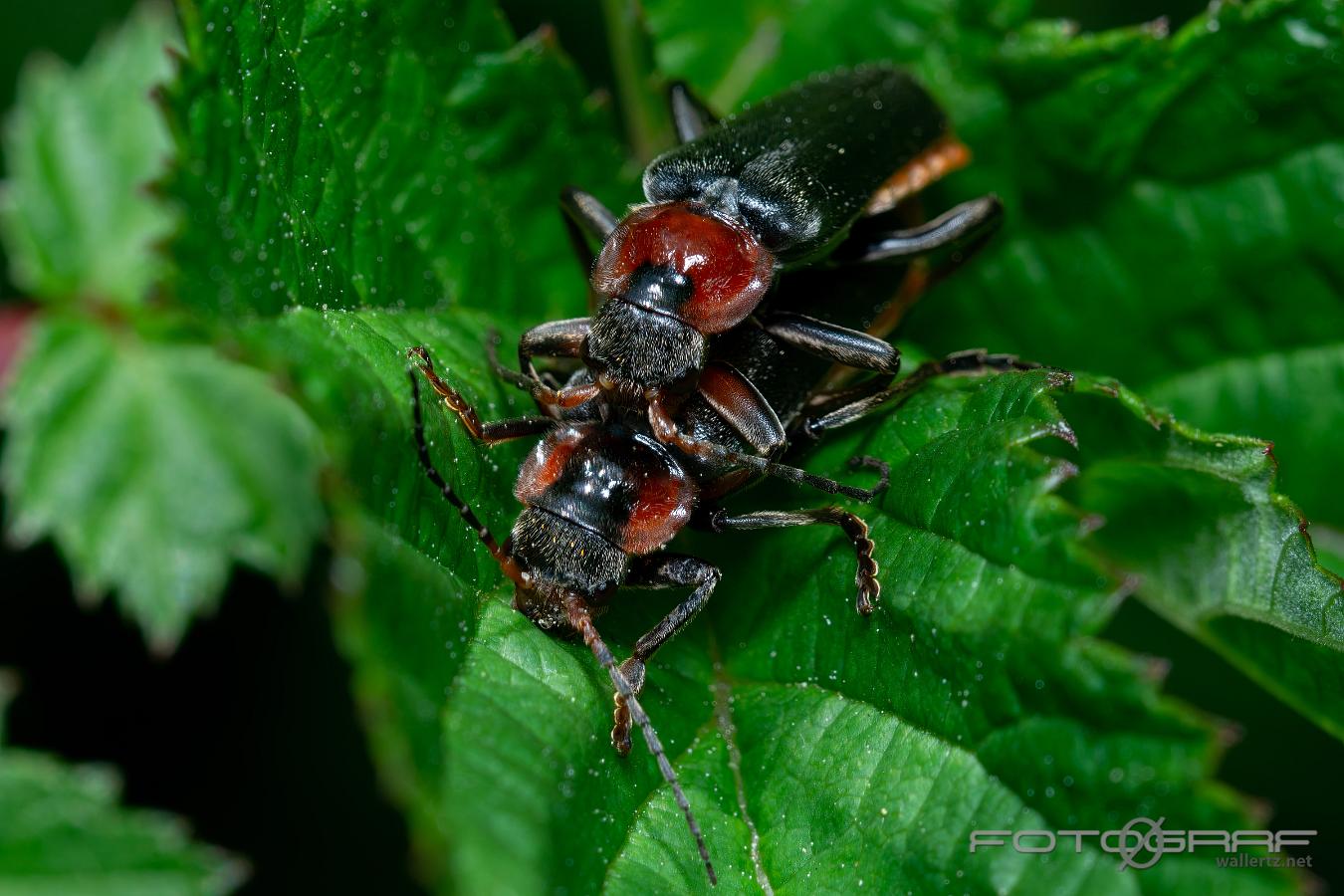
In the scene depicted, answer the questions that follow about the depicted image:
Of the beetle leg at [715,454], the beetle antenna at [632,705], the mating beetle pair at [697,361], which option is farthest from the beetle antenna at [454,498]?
the beetle leg at [715,454]

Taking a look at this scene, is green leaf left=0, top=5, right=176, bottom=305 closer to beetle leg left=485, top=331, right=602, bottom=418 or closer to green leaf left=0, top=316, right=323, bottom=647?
green leaf left=0, top=316, right=323, bottom=647

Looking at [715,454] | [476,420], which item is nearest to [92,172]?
[476,420]

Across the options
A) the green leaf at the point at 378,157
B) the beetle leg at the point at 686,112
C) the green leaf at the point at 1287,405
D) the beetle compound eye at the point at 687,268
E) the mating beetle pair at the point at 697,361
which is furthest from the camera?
the beetle leg at the point at 686,112

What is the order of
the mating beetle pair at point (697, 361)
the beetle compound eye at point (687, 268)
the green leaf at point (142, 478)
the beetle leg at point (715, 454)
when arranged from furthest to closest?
1. the beetle compound eye at point (687, 268)
2. the beetle leg at point (715, 454)
3. the mating beetle pair at point (697, 361)
4. the green leaf at point (142, 478)

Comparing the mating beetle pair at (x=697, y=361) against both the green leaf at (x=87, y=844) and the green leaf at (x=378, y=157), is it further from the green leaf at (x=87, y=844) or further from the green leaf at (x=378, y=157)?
the green leaf at (x=87, y=844)

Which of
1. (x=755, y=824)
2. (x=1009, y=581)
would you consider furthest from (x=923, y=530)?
(x=755, y=824)

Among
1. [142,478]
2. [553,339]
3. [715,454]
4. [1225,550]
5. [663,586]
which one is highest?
[142,478]

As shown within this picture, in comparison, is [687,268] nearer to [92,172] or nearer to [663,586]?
[663,586]

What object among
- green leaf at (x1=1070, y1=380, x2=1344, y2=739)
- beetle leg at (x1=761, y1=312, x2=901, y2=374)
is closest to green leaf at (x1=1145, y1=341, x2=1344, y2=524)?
green leaf at (x1=1070, y1=380, x2=1344, y2=739)
